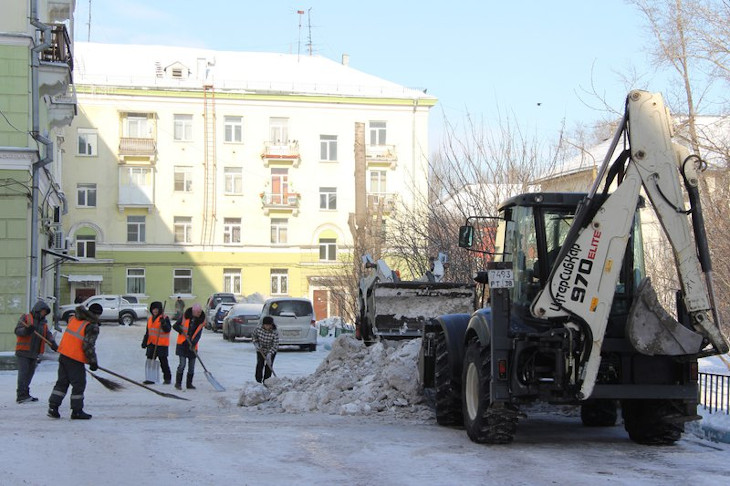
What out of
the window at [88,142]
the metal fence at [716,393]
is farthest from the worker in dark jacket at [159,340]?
the window at [88,142]

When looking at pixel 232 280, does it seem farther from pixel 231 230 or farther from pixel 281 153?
pixel 281 153

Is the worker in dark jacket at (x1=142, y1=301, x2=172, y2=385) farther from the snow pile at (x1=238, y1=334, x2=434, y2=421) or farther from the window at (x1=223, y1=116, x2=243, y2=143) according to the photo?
the window at (x1=223, y1=116, x2=243, y2=143)

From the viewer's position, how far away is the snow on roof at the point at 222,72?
175ft

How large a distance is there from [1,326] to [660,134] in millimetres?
17056

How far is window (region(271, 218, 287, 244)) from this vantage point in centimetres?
5425

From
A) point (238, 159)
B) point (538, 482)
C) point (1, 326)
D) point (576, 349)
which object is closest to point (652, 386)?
point (576, 349)

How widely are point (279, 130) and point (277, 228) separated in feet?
18.4

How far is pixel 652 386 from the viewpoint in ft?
30.3

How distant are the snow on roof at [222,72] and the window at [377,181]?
4.49 m

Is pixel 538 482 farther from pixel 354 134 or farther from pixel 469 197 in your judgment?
pixel 354 134

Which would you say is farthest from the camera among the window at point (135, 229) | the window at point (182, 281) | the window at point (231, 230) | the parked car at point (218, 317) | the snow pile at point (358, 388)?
the window at point (231, 230)

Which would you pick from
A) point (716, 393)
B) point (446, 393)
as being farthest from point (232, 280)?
point (716, 393)

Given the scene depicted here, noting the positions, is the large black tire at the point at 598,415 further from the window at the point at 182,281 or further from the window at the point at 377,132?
the window at the point at 377,132

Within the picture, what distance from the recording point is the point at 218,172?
5338 centimetres
